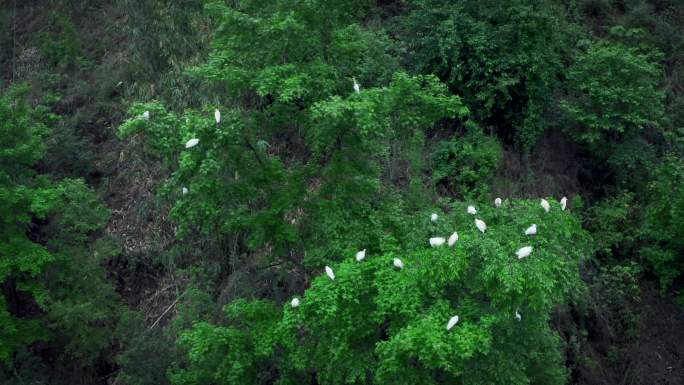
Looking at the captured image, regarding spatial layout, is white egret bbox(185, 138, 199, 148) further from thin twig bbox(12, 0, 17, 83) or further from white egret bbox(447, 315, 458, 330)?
thin twig bbox(12, 0, 17, 83)

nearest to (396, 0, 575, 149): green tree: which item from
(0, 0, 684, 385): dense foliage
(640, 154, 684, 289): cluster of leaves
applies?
(0, 0, 684, 385): dense foliage

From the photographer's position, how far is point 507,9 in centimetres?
1193

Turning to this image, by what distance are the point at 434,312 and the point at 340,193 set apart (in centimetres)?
197

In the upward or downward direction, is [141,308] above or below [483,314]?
below

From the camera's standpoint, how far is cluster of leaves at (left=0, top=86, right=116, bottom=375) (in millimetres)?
9398

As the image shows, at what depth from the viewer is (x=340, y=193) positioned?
7625 mm

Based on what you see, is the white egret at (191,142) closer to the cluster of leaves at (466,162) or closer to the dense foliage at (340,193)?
the dense foliage at (340,193)

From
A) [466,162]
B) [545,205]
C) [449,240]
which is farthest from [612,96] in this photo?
[449,240]

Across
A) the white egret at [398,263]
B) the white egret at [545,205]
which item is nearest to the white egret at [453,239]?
the white egret at [398,263]

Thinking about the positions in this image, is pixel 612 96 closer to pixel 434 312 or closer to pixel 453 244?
pixel 453 244

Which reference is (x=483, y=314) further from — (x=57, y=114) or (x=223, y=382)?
(x=57, y=114)

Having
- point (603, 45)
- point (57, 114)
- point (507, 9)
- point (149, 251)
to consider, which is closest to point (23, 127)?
point (149, 251)

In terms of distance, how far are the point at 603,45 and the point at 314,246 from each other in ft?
29.2

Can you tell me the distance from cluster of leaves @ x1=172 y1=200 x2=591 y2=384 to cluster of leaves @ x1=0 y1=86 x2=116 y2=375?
2981 millimetres
